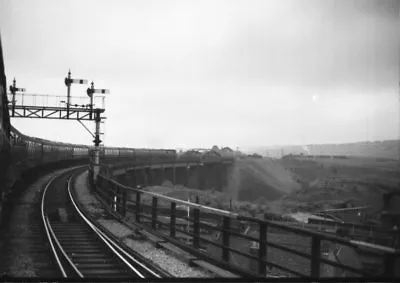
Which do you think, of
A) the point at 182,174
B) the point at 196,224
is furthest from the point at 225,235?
the point at 182,174

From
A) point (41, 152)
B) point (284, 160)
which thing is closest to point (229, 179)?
point (284, 160)

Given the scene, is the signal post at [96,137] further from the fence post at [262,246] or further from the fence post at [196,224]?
the fence post at [262,246]

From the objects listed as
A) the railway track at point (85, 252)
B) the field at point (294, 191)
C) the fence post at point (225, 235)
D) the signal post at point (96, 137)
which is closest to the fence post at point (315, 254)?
the field at point (294, 191)

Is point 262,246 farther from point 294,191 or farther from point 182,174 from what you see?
point 182,174

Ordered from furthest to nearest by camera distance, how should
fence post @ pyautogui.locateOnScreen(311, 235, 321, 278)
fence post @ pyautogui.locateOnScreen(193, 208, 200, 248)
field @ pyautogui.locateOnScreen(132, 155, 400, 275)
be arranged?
fence post @ pyautogui.locateOnScreen(193, 208, 200, 248) < field @ pyautogui.locateOnScreen(132, 155, 400, 275) < fence post @ pyautogui.locateOnScreen(311, 235, 321, 278)

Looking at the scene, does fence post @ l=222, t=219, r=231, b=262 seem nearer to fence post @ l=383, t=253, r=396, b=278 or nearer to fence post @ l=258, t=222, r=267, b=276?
fence post @ l=258, t=222, r=267, b=276

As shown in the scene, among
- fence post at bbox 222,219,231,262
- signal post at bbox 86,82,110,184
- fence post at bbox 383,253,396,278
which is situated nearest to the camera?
fence post at bbox 383,253,396,278

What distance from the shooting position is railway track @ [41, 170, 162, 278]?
7.29 m

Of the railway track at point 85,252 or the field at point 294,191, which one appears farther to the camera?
the railway track at point 85,252

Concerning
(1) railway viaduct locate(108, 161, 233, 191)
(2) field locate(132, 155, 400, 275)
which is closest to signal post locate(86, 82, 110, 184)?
(2) field locate(132, 155, 400, 275)

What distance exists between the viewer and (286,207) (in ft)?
144

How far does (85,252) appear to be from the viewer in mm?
9078

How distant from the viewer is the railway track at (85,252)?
7293 millimetres

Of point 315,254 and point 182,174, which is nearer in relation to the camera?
point 315,254
